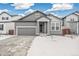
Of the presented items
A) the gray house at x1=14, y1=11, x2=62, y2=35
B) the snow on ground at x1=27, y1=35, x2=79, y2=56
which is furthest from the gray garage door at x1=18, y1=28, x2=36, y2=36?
the snow on ground at x1=27, y1=35, x2=79, y2=56

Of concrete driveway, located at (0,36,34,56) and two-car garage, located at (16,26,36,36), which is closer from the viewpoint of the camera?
concrete driveway, located at (0,36,34,56)

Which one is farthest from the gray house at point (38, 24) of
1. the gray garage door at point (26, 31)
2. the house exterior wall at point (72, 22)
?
the house exterior wall at point (72, 22)

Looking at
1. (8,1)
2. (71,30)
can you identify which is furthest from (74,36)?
(8,1)

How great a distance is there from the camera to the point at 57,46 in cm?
272

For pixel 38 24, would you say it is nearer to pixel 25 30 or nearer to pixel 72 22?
pixel 25 30

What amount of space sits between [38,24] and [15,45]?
1.47 ft

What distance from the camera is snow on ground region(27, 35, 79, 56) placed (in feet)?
8.64

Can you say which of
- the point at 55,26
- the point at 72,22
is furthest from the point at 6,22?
the point at 72,22

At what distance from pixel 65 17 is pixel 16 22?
0.72 m

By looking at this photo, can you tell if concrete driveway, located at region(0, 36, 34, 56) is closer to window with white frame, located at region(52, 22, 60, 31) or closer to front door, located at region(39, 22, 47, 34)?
front door, located at region(39, 22, 47, 34)

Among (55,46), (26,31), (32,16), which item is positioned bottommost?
(55,46)

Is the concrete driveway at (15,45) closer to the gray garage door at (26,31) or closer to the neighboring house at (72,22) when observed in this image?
the gray garage door at (26,31)

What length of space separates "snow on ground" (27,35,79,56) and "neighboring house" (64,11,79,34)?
0.10 metres

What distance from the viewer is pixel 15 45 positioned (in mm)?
2717
